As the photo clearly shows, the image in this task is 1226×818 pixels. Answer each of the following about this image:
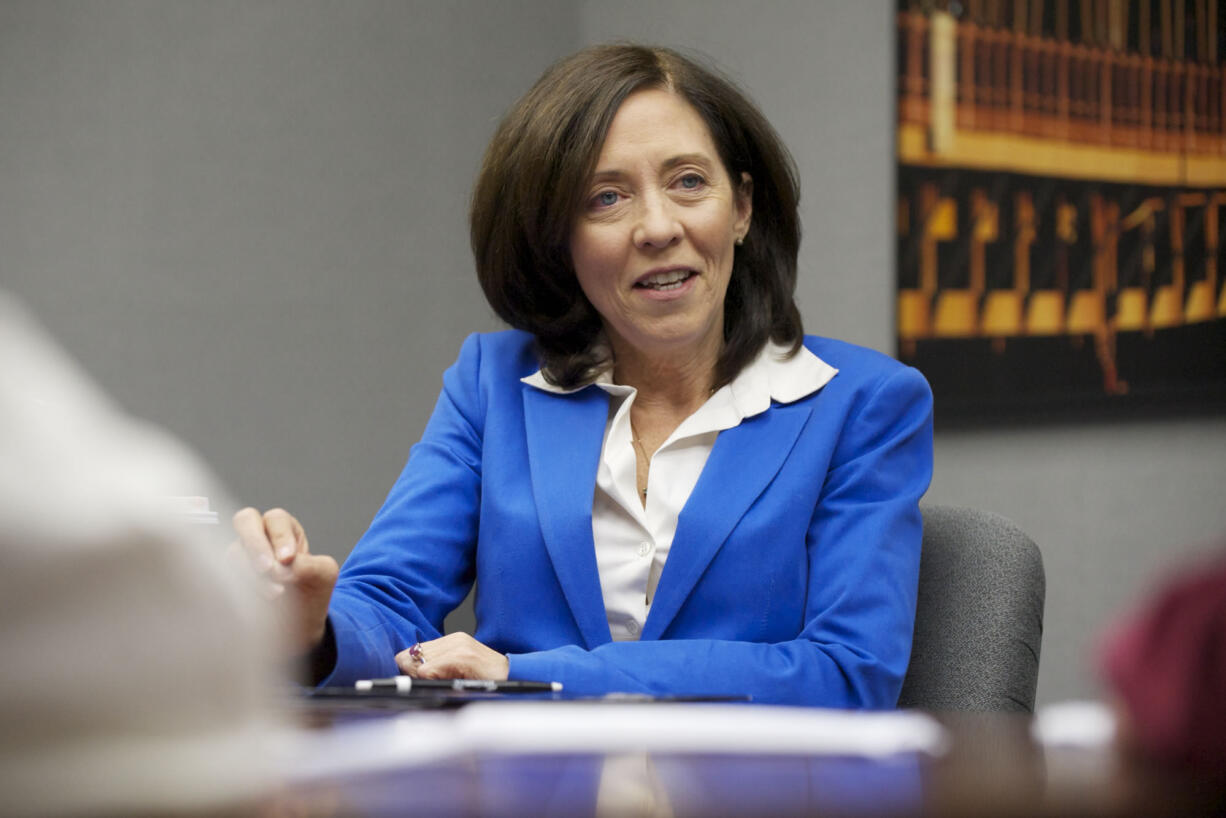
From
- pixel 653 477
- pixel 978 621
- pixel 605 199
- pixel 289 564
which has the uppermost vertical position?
pixel 605 199

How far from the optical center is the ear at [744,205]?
6.05 feet

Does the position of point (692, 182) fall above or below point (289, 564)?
above

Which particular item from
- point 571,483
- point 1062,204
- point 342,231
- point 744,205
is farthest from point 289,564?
point 1062,204

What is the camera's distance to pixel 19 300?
2.38 metres

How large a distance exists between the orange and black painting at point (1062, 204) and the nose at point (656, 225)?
1494mm

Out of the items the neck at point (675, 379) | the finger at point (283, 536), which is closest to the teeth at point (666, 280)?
the neck at point (675, 379)

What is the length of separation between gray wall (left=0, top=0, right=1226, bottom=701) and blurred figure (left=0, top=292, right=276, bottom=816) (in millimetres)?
2162

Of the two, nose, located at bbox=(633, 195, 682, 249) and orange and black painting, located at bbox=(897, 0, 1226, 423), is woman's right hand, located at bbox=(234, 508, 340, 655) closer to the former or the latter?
nose, located at bbox=(633, 195, 682, 249)

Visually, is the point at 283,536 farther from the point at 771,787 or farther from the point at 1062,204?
the point at 1062,204

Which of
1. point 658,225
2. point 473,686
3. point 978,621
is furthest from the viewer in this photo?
point 658,225

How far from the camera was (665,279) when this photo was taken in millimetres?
1710

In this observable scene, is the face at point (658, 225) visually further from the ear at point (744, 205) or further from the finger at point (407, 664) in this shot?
the finger at point (407, 664)

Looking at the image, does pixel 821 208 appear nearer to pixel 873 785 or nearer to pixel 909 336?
pixel 909 336

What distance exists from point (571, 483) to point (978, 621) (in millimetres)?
508
